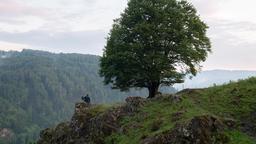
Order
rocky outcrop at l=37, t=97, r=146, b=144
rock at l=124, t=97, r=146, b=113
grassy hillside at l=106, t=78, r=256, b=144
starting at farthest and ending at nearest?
rock at l=124, t=97, r=146, b=113
rocky outcrop at l=37, t=97, r=146, b=144
grassy hillside at l=106, t=78, r=256, b=144

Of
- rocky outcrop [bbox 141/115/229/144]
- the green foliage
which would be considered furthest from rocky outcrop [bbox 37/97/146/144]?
the green foliage

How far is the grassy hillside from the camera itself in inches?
1239

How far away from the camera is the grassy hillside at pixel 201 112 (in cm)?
3147

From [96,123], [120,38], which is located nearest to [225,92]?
[96,123]

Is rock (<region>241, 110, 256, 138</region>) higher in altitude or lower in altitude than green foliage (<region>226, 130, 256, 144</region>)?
higher

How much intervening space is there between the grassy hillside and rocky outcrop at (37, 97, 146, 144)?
2.75 feet

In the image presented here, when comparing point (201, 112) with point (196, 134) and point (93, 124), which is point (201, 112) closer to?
point (196, 134)

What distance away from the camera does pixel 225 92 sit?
1487 inches

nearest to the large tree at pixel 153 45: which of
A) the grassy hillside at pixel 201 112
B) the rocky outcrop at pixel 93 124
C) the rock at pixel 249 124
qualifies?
the rocky outcrop at pixel 93 124

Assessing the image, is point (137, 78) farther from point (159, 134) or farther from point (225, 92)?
point (159, 134)

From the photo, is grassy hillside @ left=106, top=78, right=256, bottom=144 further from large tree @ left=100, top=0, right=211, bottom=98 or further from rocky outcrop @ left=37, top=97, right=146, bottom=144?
large tree @ left=100, top=0, right=211, bottom=98

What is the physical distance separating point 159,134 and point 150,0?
1105 inches

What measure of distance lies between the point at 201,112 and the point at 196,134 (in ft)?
12.7

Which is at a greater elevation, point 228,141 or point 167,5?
point 167,5
